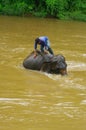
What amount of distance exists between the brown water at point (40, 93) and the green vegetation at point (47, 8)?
52.5 feet

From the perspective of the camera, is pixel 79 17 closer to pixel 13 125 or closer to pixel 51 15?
A: pixel 51 15

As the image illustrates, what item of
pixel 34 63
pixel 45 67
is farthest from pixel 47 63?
pixel 34 63

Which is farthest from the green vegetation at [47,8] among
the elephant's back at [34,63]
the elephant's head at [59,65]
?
the elephant's head at [59,65]

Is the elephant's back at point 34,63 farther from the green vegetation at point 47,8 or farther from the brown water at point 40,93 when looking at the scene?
the green vegetation at point 47,8

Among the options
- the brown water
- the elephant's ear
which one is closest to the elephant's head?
the elephant's ear

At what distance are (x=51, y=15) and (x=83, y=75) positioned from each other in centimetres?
2313

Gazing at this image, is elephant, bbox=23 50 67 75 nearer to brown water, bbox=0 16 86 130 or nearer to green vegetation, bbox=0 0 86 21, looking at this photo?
brown water, bbox=0 16 86 130

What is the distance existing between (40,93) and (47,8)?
26312mm

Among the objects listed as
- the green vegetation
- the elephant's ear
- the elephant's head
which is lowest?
the green vegetation

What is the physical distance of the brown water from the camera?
833 centimetres

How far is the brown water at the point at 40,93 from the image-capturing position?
328 inches

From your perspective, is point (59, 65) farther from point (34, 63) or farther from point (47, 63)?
point (34, 63)

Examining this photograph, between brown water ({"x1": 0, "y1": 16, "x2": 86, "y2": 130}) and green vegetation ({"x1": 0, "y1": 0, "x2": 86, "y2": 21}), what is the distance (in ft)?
52.5

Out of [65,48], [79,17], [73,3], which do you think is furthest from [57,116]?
[73,3]
